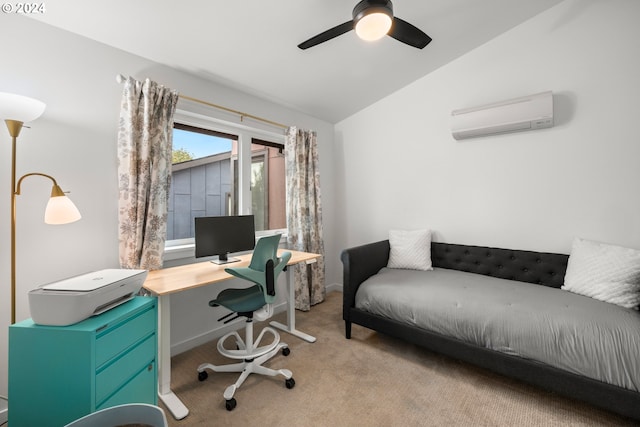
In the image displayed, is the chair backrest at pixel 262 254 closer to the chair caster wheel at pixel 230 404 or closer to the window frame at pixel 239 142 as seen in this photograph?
the chair caster wheel at pixel 230 404

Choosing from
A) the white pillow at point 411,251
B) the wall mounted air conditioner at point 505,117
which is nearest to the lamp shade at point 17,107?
the white pillow at point 411,251

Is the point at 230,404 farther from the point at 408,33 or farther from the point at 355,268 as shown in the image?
the point at 408,33

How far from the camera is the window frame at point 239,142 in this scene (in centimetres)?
234

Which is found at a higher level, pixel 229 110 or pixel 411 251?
pixel 229 110

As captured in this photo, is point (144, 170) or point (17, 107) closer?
point (17, 107)

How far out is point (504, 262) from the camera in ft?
8.28

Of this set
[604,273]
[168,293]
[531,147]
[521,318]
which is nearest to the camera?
[168,293]

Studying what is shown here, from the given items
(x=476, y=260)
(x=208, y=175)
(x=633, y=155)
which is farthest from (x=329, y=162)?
(x=633, y=155)

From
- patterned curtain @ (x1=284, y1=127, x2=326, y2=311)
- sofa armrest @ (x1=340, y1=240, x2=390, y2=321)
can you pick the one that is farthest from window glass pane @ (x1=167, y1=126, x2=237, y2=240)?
sofa armrest @ (x1=340, y1=240, x2=390, y2=321)

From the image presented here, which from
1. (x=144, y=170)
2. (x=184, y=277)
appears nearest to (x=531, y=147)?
(x=184, y=277)

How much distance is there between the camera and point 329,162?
3.81 metres

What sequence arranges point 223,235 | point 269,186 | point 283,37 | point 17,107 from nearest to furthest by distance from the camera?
point 17,107 → point 283,37 → point 223,235 → point 269,186

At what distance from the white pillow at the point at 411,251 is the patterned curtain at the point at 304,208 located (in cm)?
94

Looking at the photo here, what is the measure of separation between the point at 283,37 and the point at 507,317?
8.60 feet
